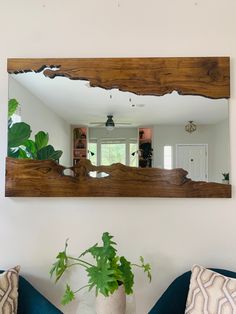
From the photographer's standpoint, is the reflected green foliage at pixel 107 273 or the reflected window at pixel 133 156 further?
the reflected window at pixel 133 156

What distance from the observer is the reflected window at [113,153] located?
77.8 inches

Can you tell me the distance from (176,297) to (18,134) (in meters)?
1.44

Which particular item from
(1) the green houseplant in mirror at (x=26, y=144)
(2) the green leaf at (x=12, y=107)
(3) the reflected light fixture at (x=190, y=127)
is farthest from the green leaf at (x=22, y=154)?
(3) the reflected light fixture at (x=190, y=127)

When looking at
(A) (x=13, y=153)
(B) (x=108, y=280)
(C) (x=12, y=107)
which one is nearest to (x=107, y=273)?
(B) (x=108, y=280)

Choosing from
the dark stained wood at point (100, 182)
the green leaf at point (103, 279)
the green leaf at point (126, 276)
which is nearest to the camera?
the green leaf at point (103, 279)

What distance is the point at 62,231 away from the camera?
1997mm

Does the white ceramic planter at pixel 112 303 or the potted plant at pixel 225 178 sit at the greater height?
the potted plant at pixel 225 178

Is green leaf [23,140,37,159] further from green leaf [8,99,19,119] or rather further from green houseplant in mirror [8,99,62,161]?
green leaf [8,99,19,119]

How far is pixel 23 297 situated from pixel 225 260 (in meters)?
1.30

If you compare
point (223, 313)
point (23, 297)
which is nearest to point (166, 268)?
point (223, 313)

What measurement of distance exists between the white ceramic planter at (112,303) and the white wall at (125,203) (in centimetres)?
41

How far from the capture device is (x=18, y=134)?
2004 millimetres

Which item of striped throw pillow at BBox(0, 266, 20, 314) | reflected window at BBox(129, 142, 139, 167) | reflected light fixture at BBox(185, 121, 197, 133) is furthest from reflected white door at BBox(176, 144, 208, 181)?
striped throw pillow at BBox(0, 266, 20, 314)

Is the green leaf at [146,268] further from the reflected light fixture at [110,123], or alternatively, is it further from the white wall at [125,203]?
the reflected light fixture at [110,123]
